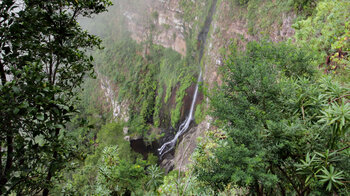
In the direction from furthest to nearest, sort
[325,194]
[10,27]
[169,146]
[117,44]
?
[117,44]
[169,146]
[325,194]
[10,27]

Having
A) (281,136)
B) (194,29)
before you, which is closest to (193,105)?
(194,29)

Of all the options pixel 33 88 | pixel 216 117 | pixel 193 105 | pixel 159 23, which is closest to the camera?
pixel 33 88

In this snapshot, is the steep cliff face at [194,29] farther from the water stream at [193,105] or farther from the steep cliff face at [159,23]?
the water stream at [193,105]

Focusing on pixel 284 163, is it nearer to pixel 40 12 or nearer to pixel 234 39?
pixel 40 12

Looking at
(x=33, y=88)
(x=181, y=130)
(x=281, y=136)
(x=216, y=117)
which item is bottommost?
(x=181, y=130)

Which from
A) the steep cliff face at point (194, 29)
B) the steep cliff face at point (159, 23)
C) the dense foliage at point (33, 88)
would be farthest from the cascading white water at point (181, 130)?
the dense foliage at point (33, 88)

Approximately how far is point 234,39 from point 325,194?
456 inches

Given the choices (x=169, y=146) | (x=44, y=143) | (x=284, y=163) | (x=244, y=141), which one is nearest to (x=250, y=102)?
(x=244, y=141)

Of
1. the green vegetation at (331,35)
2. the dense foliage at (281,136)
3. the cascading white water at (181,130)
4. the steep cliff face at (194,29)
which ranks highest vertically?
the steep cliff face at (194,29)

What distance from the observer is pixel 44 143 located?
1.57 meters

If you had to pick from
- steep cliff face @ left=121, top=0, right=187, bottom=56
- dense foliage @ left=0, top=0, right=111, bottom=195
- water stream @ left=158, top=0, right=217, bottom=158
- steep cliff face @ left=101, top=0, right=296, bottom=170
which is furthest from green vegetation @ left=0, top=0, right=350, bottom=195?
steep cliff face @ left=121, top=0, right=187, bottom=56

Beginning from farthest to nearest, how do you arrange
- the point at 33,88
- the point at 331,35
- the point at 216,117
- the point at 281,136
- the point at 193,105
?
the point at 193,105, the point at 331,35, the point at 216,117, the point at 281,136, the point at 33,88

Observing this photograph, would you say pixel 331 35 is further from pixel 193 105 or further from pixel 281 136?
pixel 193 105

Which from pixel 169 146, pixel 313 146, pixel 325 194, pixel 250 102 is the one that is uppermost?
pixel 250 102
